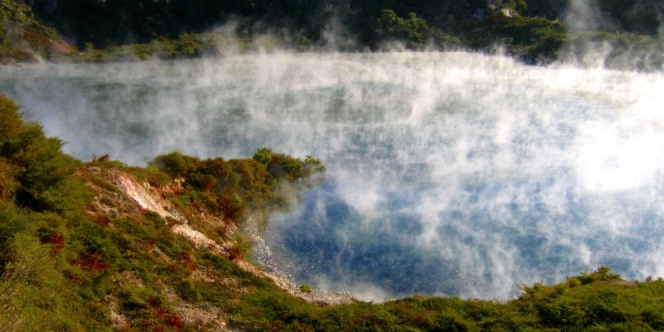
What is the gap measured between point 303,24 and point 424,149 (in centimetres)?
5106

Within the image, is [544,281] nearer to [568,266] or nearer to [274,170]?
[568,266]

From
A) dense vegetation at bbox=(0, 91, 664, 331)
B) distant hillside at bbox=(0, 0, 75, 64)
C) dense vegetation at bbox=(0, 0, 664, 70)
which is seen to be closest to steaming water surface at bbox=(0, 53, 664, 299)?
dense vegetation at bbox=(0, 91, 664, 331)

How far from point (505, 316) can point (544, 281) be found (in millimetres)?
7509

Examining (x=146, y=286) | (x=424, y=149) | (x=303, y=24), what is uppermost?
(x=303, y=24)

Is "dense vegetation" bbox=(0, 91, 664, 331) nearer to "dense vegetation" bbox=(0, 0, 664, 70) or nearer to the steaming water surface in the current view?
the steaming water surface

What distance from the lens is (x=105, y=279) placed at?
17641 mm

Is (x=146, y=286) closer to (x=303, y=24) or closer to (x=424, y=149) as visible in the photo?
(x=424, y=149)

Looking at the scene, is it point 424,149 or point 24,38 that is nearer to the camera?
point 424,149

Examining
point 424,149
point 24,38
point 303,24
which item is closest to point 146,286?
point 424,149

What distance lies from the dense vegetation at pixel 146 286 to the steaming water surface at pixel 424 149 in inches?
193

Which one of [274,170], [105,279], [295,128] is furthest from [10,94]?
[105,279]

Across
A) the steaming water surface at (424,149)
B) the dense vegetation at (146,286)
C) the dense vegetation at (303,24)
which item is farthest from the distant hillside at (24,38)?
the dense vegetation at (146,286)

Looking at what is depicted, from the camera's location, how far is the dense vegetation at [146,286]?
1603 cm

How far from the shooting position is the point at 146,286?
1825 cm
